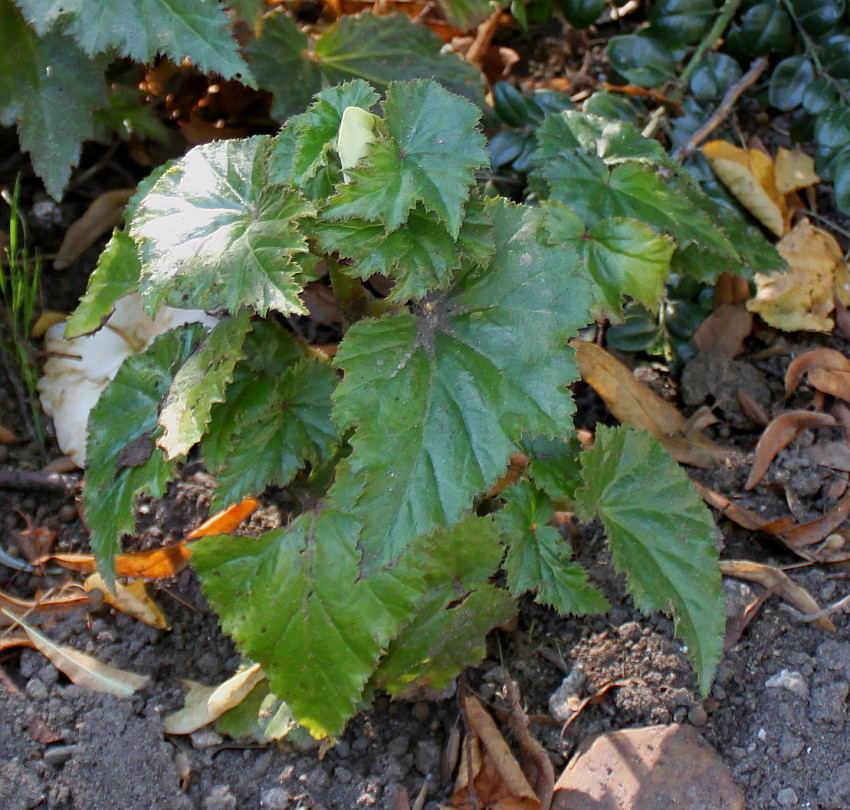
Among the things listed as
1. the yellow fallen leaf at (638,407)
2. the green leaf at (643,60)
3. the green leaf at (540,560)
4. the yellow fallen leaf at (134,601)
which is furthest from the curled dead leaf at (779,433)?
the yellow fallen leaf at (134,601)

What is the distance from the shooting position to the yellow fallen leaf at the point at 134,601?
1.66 m

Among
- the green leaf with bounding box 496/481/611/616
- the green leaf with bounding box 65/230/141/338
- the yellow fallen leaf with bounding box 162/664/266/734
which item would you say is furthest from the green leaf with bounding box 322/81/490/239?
the yellow fallen leaf with bounding box 162/664/266/734

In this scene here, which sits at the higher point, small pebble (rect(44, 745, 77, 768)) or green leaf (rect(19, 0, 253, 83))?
green leaf (rect(19, 0, 253, 83))

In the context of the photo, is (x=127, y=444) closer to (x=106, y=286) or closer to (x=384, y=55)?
(x=106, y=286)

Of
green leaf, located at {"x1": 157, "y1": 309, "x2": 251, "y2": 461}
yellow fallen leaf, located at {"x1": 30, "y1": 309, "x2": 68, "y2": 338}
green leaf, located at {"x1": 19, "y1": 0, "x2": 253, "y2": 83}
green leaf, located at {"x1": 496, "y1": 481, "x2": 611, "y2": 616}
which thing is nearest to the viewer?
green leaf, located at {"x1": 157, "y1": 309, "x2": 251, "y2": 461}

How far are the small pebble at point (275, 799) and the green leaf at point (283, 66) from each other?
1.34m

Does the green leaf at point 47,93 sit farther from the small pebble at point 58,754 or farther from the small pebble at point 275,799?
the small pebble at point 275,799

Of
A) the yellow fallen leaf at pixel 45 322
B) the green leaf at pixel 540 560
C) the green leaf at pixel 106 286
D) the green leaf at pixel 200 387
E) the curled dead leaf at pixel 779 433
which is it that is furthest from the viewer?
the yellow fallen leaf at pixel 45 322

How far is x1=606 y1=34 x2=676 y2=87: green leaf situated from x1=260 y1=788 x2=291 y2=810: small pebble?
1.64m

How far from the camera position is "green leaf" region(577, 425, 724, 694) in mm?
1372

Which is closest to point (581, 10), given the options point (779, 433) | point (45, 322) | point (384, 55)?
point (384, 55)

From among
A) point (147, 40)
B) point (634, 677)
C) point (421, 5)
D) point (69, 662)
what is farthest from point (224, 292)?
point (421, 5)

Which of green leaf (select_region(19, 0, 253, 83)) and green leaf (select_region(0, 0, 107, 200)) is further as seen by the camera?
green leaf (select_region(0, 0, 107, 200))

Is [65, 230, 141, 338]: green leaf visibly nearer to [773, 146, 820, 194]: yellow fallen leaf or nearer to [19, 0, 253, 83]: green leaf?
[19, 0, 253, 83]: green leaf
